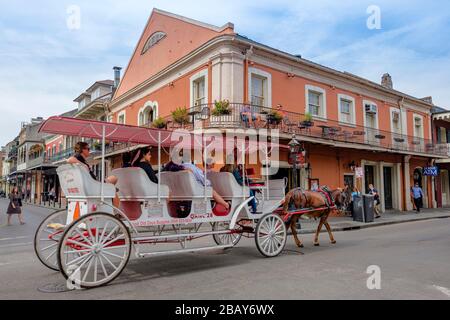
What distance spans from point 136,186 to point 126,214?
21.8 inches

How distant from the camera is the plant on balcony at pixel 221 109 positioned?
1387 centimetres

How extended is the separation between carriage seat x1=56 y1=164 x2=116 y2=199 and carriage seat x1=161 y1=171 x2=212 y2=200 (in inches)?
47.8

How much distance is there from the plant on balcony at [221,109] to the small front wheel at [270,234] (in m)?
7.15

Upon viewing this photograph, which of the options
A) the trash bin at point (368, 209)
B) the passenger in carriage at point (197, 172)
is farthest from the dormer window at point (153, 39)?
the passenger in carriage at point (197, 172)

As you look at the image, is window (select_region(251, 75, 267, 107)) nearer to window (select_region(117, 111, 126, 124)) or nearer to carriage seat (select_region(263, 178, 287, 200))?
carriage seat (select_region(263, 178, 287, 200))

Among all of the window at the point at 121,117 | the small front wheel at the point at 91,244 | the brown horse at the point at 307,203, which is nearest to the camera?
the small front wheel at the point at 91,244

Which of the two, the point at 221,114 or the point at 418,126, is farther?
the point at 418,126

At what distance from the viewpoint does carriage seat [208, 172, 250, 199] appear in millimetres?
7227

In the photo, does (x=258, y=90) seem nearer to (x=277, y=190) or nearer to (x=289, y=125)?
(x=289, y=125)

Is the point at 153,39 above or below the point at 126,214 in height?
above

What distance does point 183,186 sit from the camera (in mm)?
6668

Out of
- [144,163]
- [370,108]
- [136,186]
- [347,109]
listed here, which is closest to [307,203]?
[144,163]

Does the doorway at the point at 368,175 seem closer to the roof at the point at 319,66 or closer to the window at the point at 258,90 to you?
the roof at the point at 319,66

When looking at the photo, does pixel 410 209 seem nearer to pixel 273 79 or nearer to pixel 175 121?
pixel 273 79
